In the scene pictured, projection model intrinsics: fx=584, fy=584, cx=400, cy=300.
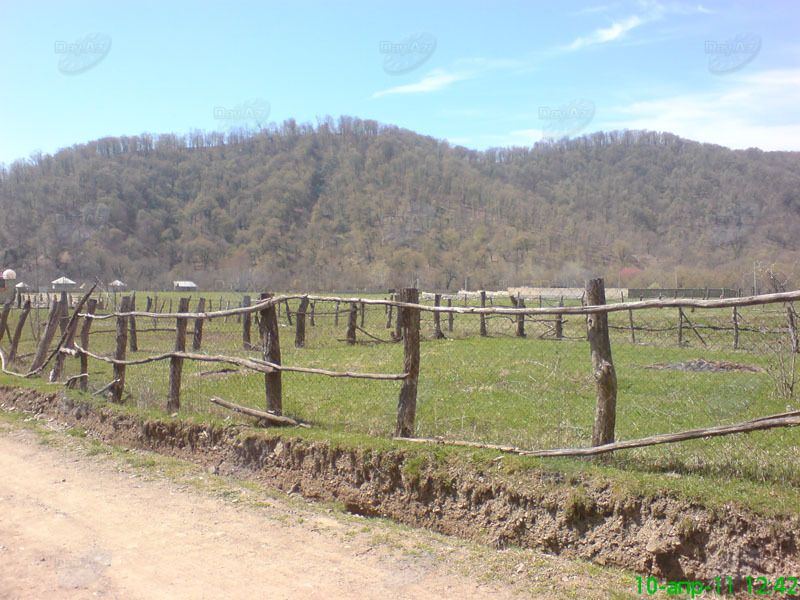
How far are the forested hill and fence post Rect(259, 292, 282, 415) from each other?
60.0m

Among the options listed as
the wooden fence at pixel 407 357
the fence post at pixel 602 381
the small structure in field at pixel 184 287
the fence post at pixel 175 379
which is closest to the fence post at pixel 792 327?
the wooden fence at pixel 407 357

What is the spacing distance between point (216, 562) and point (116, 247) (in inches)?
3741

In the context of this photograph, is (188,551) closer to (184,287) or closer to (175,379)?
(175,379)

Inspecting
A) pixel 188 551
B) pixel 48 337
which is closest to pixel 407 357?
pixel 188 551

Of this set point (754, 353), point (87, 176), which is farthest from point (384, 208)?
point (754, 353)

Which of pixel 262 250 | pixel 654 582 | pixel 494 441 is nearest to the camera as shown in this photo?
pixel 654 582

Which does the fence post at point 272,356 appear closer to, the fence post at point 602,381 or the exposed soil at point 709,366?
the fence post at point 602,381

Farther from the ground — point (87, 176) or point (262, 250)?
point (87, 176)

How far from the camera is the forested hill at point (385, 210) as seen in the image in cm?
8119

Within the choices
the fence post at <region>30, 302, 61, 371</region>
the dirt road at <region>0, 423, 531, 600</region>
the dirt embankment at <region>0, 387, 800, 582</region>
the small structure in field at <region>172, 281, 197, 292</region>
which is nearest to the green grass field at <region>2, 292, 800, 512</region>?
the dirt embankment at <region>0, 387, 800, 582</region>

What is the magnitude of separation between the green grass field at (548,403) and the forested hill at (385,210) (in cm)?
5374

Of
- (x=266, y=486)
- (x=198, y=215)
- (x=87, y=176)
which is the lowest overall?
(x=266, y=486)

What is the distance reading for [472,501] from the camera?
457 cm

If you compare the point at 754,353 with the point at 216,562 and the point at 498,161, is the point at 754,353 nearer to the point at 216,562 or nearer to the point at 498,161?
the point at 216,562
